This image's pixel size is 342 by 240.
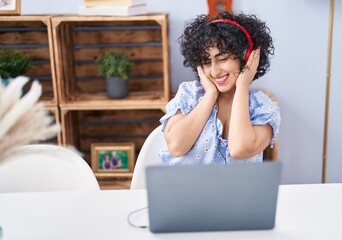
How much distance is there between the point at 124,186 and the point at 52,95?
636mm

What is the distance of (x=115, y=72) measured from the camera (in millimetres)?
2672

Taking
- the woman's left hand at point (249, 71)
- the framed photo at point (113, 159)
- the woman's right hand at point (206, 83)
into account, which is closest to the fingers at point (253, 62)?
the woman's left hand at point (249, 71)

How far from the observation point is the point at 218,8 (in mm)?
2660

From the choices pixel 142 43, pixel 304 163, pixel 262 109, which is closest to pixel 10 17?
pixel 142 43

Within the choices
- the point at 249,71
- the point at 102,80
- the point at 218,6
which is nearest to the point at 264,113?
the point at 249,71

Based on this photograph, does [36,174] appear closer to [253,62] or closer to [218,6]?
[253,62]

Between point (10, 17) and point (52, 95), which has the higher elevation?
point (10, 17)

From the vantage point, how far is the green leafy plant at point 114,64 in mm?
2658

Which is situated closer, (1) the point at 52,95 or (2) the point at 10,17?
(2) the point at 10,17

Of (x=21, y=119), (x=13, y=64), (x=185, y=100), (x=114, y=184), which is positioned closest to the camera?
(x=21, y=119)

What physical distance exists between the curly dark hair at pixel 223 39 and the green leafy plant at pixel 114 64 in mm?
1064

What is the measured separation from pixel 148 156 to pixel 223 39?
1.44ft

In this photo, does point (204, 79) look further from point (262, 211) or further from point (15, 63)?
point (15, 63)

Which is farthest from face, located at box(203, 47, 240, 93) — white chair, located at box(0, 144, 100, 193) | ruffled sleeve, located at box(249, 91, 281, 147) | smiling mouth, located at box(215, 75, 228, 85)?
white chair, located at box(0, 144, 100, 193)
